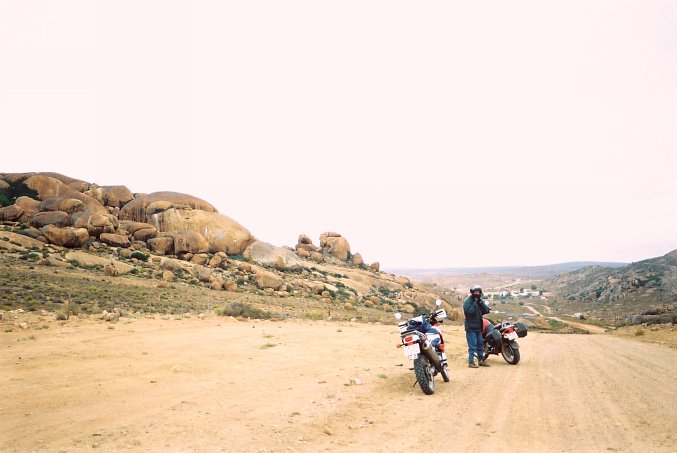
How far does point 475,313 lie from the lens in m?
10.6

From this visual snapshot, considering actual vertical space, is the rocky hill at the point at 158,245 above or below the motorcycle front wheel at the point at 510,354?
above

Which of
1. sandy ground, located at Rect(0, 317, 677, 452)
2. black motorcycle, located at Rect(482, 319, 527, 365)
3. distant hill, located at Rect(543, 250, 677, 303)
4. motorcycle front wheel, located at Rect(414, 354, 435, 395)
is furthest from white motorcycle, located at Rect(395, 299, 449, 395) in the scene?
distant hill, located at Rect(543, 250, 677, 303)

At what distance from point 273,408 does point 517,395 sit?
14.2 feet

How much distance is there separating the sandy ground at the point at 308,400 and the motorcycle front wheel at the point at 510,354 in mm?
365

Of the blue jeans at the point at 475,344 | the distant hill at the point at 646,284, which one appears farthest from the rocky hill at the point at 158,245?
the distant hill at the point at 646,284

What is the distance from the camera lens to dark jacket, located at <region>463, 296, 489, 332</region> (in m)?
10.6

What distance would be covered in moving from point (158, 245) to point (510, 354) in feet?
137

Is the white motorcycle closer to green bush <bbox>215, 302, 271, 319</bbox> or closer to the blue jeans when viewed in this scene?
the blue jeans

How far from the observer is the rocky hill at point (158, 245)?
121 feet

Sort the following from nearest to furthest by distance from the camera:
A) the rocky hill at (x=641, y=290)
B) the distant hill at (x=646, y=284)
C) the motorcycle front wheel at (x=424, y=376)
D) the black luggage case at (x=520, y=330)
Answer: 1. the motorcycle front wheel at (x=424, y=376)
2. the black luggage case at (x=520, y=330)
3. the rocky hill at (x=641, y=290)
4. the distant hill at (x=646, y=284)

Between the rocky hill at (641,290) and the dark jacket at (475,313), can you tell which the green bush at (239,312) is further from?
the rocky hill at (641,290)

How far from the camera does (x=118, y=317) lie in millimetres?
17312

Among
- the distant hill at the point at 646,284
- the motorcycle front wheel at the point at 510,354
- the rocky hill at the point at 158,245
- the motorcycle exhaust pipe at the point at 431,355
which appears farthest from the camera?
the distant hill at the point at 646,284

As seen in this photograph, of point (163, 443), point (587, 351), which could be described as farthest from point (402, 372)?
point (587, 351)
